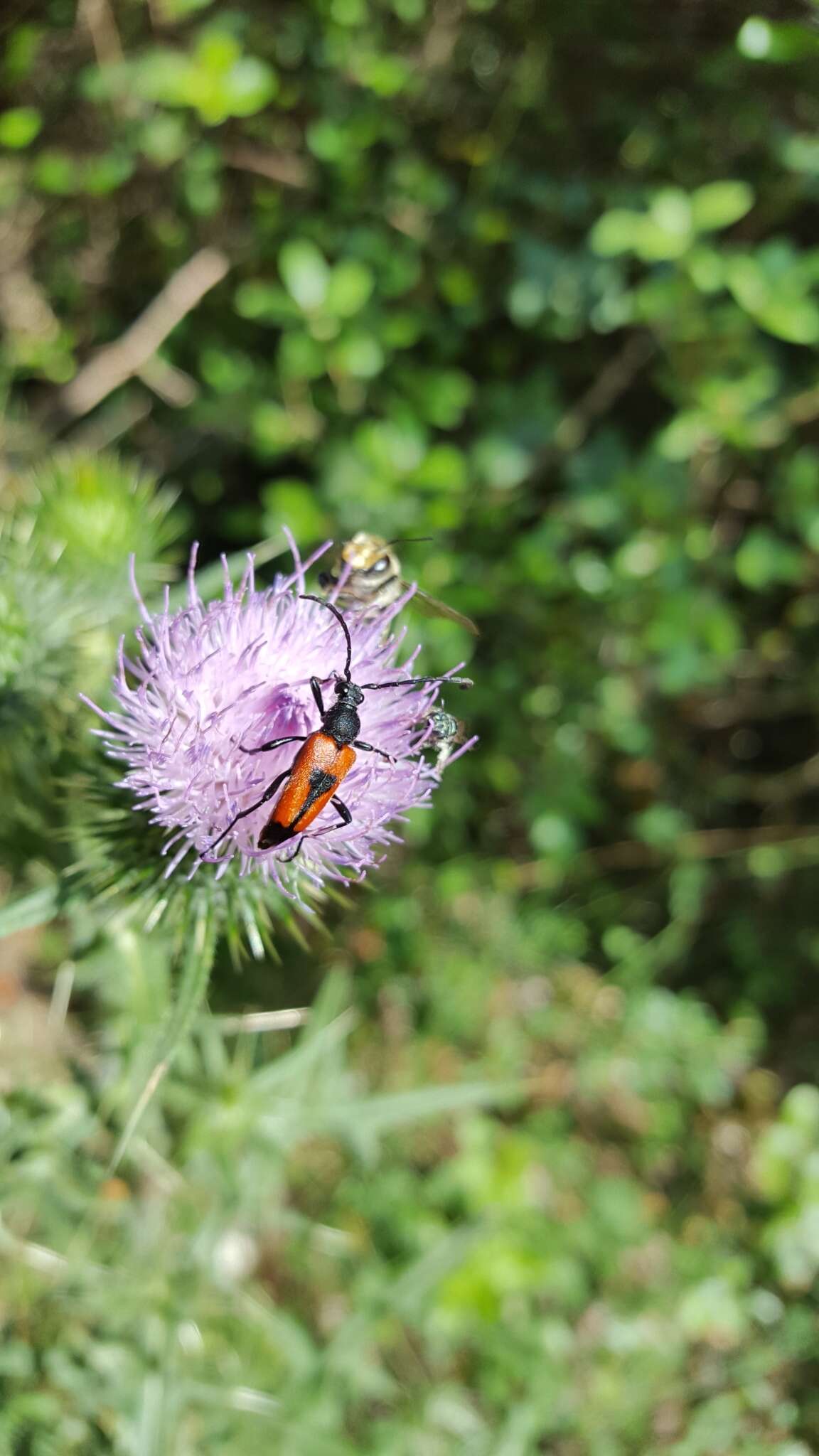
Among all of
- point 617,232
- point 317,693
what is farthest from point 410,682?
point 617,232

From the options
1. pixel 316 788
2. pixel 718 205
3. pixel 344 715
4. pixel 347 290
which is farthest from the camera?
pixel 347 290

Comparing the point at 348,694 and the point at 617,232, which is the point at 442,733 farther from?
the point at 617,232

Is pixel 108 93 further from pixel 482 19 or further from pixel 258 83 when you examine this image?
pixel 482 19

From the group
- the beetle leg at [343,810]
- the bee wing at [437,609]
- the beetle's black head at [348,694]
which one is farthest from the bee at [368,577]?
the beetle leg at [343,810]

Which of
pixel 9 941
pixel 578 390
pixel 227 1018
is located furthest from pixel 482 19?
pixel 9 941

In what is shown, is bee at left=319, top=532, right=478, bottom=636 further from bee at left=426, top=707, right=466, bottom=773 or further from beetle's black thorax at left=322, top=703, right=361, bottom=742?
beetle's black thorax at left=322, top=703, right=361, bottom=742

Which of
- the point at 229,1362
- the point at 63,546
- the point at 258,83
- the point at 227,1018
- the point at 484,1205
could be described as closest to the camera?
the point at 227,1018
